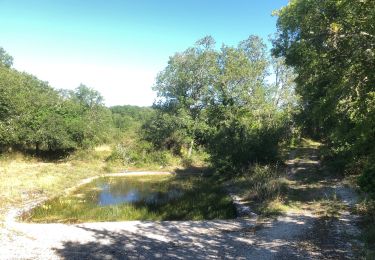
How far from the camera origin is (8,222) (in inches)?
621

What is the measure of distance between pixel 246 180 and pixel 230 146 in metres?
3.93

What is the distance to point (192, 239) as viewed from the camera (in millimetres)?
13406

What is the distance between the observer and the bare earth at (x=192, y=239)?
37.7 ft

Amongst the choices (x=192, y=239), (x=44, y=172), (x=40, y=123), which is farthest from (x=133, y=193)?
(x=40, y=123)

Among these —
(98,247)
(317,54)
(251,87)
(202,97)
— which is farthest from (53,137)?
(317,54)

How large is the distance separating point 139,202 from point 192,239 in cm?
970

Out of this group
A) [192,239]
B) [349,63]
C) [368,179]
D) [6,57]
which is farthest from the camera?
[6,57]

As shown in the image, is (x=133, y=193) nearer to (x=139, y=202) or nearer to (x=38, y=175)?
(x=139, y=202)

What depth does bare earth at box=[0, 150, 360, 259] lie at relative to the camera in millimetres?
11477

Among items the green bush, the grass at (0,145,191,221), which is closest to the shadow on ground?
the green bush

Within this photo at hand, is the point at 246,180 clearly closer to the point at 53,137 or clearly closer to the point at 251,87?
the point at 251,87

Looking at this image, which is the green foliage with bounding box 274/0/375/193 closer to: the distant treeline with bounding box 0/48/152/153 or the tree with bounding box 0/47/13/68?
the distant treeline with bounding box 0/48/152/153

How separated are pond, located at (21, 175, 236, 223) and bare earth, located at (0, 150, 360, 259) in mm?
2229

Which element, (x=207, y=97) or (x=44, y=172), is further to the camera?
(x=207, y=97)
